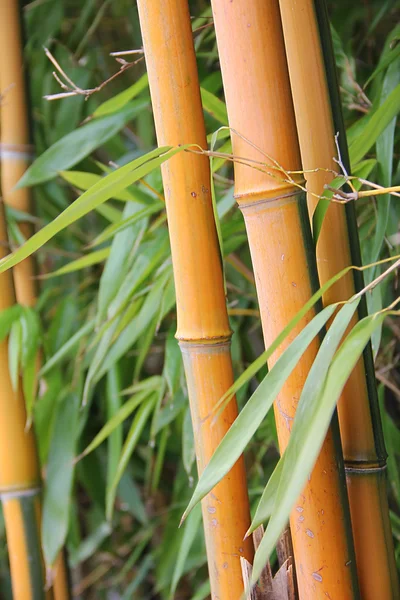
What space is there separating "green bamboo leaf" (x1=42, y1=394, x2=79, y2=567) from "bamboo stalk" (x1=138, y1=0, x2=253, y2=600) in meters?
0.39

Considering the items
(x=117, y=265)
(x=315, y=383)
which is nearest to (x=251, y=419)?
(x=315, y=383)

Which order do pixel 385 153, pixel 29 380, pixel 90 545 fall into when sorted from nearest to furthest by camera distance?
pixel 385 153, pixel 29 380, pixel 90 545

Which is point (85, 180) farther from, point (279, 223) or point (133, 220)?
point (279, 223)

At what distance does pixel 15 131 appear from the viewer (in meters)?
0.83

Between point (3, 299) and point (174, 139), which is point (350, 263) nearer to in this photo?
point (174, 139)

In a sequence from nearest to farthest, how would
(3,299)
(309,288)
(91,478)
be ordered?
1. (309,288)
2. (3,299)
3. (91,478)

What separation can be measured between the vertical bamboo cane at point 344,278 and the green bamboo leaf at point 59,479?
0.46m

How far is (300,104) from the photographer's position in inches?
16.9

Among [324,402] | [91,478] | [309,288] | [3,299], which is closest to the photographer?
[324,402]

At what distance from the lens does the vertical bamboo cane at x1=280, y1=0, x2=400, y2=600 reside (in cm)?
42

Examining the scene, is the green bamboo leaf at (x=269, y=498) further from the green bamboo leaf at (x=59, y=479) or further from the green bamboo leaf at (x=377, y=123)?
the green bamboo leaf at (x=59, y=479)

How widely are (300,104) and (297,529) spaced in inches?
11.2

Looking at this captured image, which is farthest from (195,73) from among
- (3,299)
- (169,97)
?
(3,299)

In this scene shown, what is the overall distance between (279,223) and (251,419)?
0.41 feet
